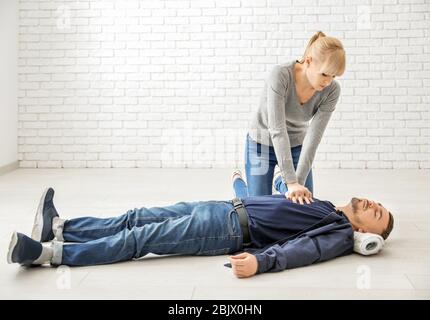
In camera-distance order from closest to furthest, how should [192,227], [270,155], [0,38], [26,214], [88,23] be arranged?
[192,227]
[270,155]
[26,214]
[0,38]
[88,23]

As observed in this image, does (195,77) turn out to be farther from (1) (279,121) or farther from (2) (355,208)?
(2) (355,208)

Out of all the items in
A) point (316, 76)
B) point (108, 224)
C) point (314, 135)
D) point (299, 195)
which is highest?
point (316, 76)

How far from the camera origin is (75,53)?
18.5 ft

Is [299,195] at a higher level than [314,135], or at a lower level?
lower

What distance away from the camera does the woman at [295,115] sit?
8.52ft

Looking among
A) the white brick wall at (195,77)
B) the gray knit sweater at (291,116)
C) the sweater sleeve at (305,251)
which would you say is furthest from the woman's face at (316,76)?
the white brick wall at (195,77)

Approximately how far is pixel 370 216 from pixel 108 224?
1.18 metres

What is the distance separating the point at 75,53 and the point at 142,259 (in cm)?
354

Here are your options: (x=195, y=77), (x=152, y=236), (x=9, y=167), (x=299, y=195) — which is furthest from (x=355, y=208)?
(x=9, y=167)

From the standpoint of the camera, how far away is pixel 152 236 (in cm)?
246

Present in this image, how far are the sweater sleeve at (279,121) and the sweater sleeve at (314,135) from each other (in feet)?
0.45

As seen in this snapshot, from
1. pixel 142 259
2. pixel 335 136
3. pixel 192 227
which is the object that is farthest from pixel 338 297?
pixel 335 136

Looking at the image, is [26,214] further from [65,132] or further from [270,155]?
[65,132]

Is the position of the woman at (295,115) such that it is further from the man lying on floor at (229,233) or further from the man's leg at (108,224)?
the man's leg at (108,224)
